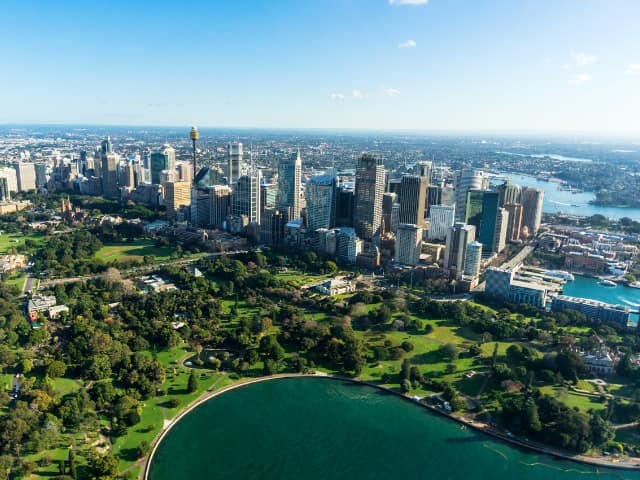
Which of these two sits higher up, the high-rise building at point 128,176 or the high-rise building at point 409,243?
the high-rise building at point 128,176

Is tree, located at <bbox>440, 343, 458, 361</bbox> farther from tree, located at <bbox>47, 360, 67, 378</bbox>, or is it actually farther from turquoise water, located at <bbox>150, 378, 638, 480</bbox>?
tree, located at <bbox>47, 360, 67, 378</bbox>

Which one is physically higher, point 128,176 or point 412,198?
point 412,198

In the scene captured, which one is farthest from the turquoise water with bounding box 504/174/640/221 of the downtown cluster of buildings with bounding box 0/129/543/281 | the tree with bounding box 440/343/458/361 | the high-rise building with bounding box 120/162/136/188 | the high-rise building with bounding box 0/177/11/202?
the high-rise building with bounding box 0/177/11/202

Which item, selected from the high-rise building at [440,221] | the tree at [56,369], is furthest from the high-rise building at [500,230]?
the tree at [56,369]

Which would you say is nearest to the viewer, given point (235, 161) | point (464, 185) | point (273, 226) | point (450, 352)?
point (450, 352)

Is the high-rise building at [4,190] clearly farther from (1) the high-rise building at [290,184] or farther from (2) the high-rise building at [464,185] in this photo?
(2) the high-rise building at [464,185]

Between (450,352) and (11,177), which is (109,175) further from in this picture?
(450,352)

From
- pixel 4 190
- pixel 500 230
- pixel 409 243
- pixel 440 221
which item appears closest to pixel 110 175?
pixel 4 190
